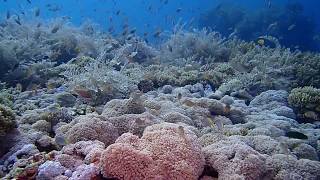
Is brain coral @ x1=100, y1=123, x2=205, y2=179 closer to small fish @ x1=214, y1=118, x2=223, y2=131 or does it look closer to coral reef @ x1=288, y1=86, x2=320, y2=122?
small fish @ x1=214, y1=118, x2=223, y2=131

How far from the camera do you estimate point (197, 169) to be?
407 cm

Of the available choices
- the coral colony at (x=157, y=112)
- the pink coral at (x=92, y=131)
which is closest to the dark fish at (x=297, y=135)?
the coral colony at (x=157, y=112)

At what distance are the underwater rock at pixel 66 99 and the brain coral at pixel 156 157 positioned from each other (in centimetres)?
469

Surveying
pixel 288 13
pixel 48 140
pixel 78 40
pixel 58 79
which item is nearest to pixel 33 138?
pixel 48 140

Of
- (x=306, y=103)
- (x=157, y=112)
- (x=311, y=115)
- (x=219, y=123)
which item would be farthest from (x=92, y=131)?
(x=306, y=103)

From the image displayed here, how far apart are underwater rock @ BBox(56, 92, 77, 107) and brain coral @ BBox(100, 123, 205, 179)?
4686 mm

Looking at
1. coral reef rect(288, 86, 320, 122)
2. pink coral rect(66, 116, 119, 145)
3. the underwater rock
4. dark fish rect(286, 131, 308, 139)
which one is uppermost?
coral reef rect(288, 86, 320, 122)

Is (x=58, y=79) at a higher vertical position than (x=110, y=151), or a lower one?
higher

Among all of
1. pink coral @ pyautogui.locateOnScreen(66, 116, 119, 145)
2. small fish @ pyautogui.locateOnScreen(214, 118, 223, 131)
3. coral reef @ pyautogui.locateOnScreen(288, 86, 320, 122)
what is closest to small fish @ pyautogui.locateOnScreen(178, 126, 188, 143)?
pink coral @ pyautogui.locateOnScreen(66, 116, 119, 145)

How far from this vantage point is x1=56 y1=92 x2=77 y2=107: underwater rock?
8645 millimetres

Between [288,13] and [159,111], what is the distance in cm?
2769

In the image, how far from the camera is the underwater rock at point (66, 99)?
28.4 feet

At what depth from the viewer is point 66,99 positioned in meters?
8.72

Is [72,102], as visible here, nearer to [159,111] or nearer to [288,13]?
[159,111]
